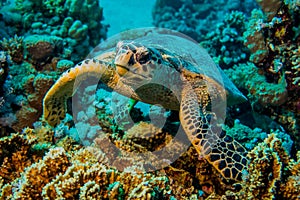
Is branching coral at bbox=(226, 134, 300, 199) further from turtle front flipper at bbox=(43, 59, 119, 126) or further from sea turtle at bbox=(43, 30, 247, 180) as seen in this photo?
turtle front flipper at bbox=(43, 59, 119, 126)

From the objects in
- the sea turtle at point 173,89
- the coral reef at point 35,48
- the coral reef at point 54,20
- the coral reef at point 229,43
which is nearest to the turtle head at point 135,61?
the sea turtle at point 173,89

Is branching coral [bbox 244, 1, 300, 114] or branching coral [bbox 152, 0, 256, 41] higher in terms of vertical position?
branching coral [bbox 152, 0, 256, 41]

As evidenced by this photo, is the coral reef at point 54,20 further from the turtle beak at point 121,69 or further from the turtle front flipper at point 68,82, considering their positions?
the turtle beak at point 121,69

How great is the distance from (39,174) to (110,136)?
2.87 feet

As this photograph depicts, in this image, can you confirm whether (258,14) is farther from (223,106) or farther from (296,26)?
(223,106)

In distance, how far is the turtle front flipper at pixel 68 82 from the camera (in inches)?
108

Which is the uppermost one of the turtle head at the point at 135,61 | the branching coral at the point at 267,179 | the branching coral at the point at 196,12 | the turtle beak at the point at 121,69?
the branching coral at the point at 196,12

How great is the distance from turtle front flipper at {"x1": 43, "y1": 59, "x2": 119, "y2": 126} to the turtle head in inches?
17.3

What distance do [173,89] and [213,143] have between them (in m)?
0.84

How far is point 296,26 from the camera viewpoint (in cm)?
338

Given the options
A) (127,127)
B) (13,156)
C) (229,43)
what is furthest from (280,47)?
(13,156)

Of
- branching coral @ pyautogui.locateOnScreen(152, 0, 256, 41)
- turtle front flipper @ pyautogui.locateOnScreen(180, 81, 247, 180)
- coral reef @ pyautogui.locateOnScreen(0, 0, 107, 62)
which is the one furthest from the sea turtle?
branching coral @ pyautogui.locateOnScreen(152, 0, 256, 41)

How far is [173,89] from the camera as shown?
279 centimetres

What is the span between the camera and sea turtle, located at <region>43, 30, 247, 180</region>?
2.19 m
